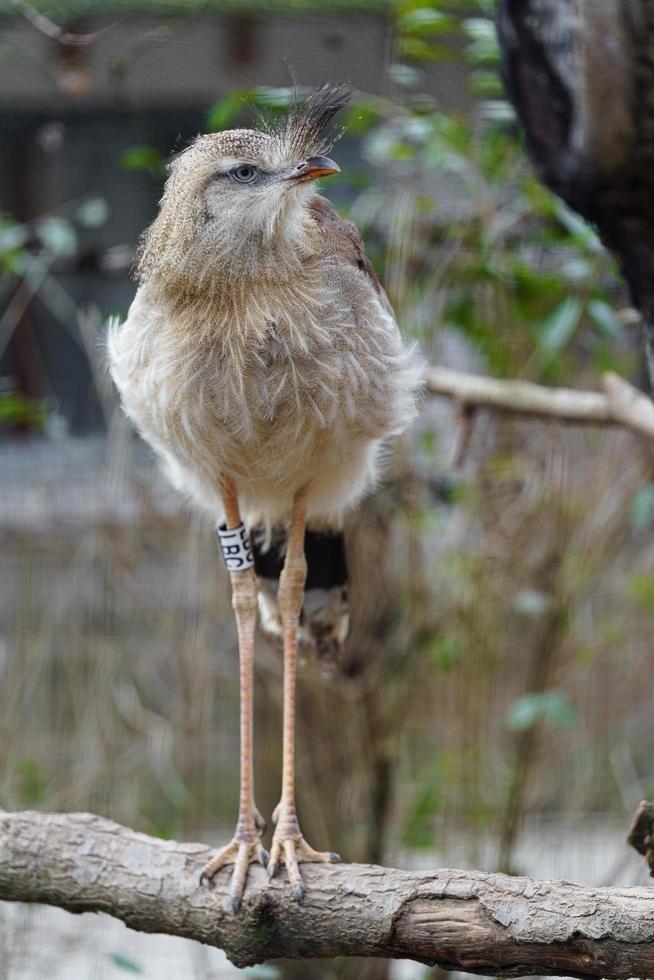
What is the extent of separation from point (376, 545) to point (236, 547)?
1.38m

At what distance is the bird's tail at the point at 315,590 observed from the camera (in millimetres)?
2664

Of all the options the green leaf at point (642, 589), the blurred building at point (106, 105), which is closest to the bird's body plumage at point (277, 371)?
the blurred building at point (106, 105)

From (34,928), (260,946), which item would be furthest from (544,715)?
(260,946)

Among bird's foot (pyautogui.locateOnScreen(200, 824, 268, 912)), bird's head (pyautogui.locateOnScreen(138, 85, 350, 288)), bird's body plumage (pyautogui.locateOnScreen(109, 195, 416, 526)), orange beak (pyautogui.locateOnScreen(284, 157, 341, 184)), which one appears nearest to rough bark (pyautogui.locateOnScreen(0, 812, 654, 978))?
bird's foot (pyautogui.locateOnScreen(200, 824, 268, 912))

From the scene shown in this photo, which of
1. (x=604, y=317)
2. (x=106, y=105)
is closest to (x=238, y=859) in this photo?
(x=604, y=317)

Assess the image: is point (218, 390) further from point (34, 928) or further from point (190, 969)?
point (190, 969)

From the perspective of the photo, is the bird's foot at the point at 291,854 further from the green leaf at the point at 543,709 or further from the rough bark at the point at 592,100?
the green leaf at the point at 543,709

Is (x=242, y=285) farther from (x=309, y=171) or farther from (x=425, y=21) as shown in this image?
(x=425, y=21)

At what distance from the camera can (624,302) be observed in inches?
156

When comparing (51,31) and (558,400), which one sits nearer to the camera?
(558,400)

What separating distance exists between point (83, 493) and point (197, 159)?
2284mm

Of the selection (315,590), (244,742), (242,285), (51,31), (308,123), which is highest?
(51,31)

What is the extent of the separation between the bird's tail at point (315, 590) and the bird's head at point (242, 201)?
776 mm

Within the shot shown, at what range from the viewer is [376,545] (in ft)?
12.4
